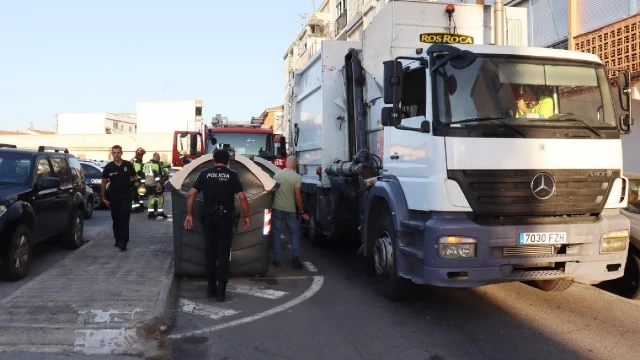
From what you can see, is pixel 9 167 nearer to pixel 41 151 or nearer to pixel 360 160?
pixel 41 151

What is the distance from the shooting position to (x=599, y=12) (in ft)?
46.4

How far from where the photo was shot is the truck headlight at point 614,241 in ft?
18.8

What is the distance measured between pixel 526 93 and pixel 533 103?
122mm

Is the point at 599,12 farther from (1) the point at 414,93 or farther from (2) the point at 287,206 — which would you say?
(1) the point at 414,93

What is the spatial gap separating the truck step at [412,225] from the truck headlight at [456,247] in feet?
0.93

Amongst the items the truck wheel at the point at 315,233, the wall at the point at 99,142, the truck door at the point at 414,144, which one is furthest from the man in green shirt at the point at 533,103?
the wall at the point at 99,142

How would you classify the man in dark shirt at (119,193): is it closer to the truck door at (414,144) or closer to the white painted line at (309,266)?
the white painted line at (309,266)

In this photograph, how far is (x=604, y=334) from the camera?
222 inches

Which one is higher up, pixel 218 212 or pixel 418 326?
pixel 218 212

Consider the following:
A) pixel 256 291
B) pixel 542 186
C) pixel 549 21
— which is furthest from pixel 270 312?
pixel 549 21

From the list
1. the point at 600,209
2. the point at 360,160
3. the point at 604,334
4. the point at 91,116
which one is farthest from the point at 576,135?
the point at 91,116

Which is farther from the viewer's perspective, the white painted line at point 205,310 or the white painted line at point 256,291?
the white painted line at point 256,291

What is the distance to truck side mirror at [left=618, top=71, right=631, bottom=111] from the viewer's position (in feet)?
20.5

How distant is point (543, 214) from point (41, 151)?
755 centimetres
